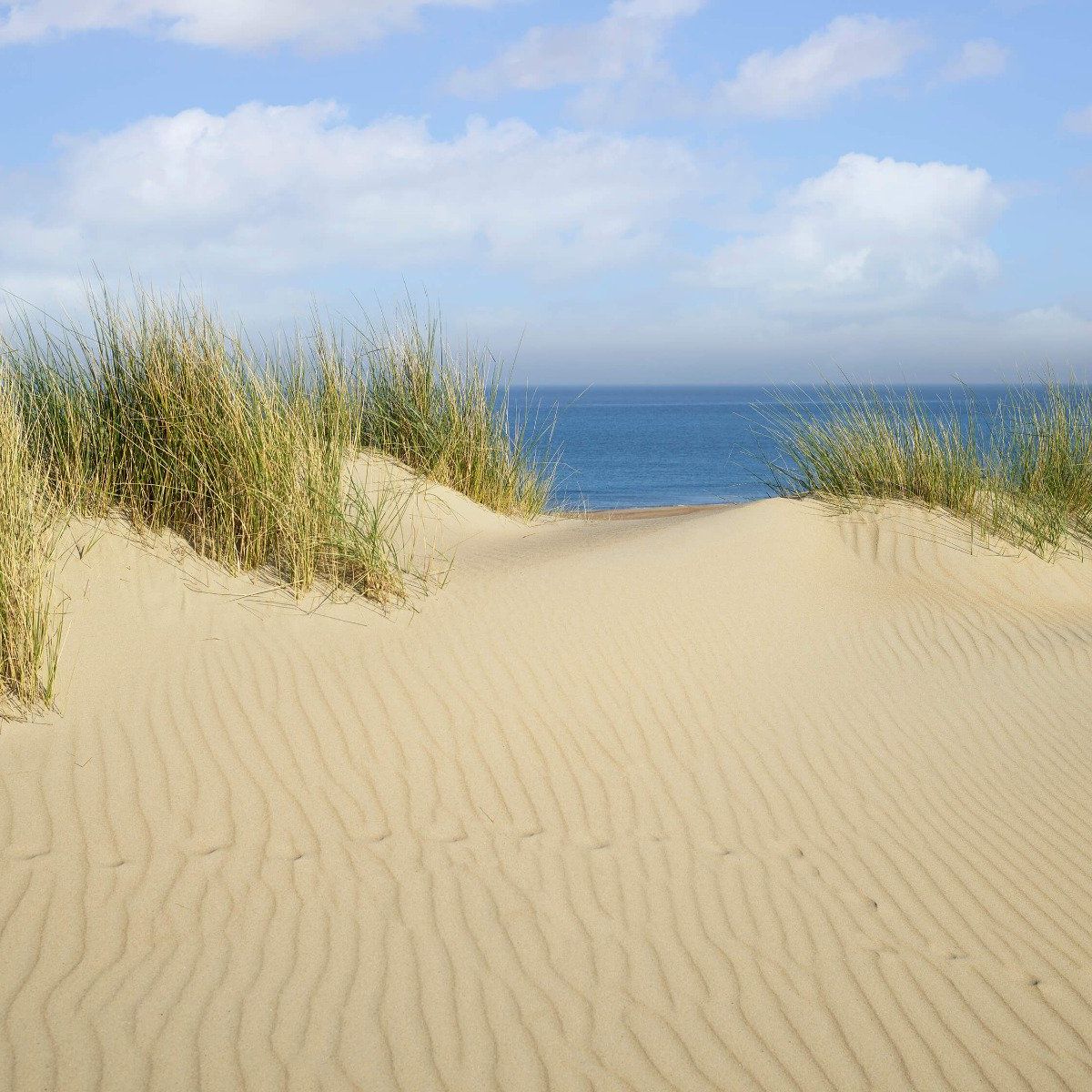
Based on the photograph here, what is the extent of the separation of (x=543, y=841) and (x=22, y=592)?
2551mm

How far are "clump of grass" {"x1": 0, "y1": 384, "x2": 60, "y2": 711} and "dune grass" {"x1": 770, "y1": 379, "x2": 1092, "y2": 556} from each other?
5443 millimetres

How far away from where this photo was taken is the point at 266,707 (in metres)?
4.22

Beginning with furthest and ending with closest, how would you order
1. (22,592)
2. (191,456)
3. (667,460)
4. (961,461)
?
(667,460), (961,461), (191,456), (22,592)

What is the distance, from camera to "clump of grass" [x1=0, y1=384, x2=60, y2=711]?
4145 millimetres

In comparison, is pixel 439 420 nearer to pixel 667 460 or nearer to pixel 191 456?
pixel 191 456

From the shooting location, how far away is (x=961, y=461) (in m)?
7.53

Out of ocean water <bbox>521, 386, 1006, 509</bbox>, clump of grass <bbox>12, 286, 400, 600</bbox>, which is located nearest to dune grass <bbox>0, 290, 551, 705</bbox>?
clump of grass <bbox>12, 286, 400, 600</bbox>

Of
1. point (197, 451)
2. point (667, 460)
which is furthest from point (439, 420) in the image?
point (667, 460)

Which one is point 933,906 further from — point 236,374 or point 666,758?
point 236,374

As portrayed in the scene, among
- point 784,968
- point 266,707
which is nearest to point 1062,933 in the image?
point 784,968

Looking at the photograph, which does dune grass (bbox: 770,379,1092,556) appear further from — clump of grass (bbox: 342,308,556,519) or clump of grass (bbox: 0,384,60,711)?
clump of grass (bbox: 0,384,60,711)

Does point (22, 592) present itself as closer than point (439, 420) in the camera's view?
Yes

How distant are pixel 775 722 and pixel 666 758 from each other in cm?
72

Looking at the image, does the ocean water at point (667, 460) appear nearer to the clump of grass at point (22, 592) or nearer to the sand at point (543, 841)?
the sand at point (543, 841)
